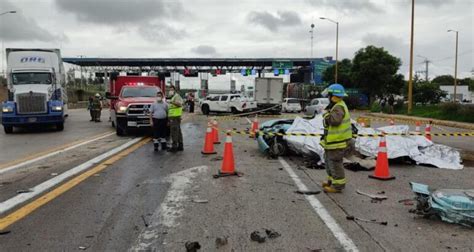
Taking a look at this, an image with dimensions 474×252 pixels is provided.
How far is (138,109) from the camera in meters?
16.9

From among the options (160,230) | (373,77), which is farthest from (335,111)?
(373,77)

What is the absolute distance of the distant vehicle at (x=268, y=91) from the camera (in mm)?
40125

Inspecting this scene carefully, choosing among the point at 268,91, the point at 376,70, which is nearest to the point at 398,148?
the point at 268,91

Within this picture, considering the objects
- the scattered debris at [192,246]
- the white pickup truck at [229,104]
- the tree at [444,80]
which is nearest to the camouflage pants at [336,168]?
the scattered debris at [192,246]

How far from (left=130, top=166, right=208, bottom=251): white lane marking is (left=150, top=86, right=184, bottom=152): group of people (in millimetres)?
3455

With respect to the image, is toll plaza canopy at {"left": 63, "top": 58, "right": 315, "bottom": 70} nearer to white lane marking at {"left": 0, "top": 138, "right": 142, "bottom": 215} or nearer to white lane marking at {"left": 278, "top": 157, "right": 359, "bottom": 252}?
white lane marking at {"left": 0, "top": 138, "right": 142, "bottom": 215}

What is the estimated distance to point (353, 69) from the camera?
5728cm

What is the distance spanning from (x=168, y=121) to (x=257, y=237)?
892 cm

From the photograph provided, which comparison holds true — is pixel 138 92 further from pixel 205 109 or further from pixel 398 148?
pixel 205 109

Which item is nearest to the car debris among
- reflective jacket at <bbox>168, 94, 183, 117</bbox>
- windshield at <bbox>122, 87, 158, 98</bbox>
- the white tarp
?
the white tarp

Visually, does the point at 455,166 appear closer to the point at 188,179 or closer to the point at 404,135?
the point at 404,135

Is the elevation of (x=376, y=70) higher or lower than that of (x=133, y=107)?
higher

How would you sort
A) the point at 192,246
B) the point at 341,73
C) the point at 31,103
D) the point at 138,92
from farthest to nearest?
the point at 341,73 → the point at 31,103 → the point at 138,92 → the point at 192,246

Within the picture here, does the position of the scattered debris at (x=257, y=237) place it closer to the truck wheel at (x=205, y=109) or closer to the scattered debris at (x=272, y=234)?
the scattered debris at (x=272, y=234)
